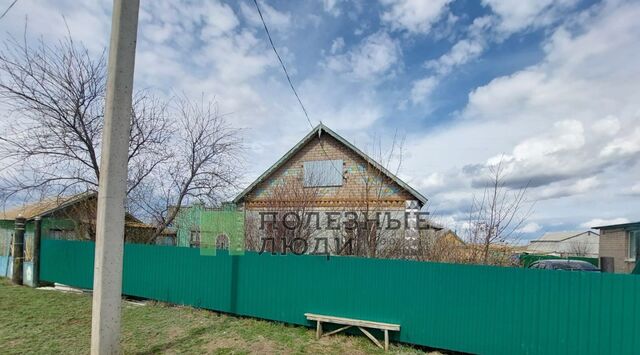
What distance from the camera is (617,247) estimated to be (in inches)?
722

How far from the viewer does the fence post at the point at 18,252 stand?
12.7 metres

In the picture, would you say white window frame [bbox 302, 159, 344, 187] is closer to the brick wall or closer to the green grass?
the green grass

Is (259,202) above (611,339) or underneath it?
above

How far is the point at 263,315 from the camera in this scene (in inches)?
304

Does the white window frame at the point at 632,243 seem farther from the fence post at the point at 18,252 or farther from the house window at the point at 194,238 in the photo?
the fence post at the point at 18,252

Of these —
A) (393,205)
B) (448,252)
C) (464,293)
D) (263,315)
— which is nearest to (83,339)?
(263,315)

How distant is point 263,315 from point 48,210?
43.2ft

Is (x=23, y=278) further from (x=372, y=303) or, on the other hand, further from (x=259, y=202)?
(x=372, y=303)

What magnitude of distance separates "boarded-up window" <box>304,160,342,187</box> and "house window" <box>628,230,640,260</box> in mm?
14043

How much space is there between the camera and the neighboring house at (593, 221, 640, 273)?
16.7m

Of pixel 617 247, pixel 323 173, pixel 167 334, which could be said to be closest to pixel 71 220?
pixel 323 173

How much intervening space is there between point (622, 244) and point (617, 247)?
1.89 feet

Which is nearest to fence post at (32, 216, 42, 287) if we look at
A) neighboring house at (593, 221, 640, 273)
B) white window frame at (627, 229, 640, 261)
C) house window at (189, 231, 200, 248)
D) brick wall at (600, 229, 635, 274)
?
house window at (189, 231, 200, 248)

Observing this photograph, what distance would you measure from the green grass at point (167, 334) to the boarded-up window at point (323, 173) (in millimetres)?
6871
